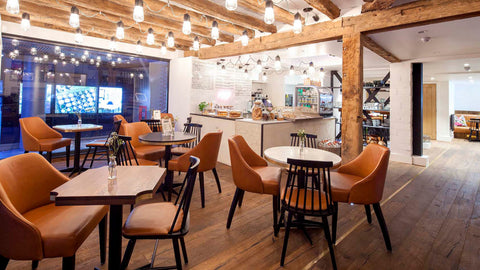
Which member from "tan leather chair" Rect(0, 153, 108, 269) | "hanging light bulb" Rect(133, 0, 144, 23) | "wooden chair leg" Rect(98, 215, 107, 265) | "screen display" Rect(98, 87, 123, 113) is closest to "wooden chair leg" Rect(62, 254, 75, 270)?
"tan leather chair" Rect(0, 153, 108, 269)

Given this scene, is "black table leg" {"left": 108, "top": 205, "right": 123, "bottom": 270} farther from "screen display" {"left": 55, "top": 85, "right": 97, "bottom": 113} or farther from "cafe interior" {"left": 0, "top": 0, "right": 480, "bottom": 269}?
"screen display" {"left": 55, "top": 85, "right": 97, "bottom": 113}

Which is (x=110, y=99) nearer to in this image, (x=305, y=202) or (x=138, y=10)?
(x=138, y=10)

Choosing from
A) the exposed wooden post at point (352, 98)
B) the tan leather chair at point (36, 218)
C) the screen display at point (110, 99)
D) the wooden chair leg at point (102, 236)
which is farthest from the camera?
the screen display at point (110, 99)

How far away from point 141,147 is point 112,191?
2.96 meters

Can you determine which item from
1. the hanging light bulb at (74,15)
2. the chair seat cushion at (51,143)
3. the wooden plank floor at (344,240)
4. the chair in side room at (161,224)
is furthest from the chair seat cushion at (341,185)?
the chair seat cushion at (51,143)

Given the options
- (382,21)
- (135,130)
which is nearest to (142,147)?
(135,130)

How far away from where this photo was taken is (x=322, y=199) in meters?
2.22

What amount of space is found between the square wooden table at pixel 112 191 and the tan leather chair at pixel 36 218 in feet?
0.59

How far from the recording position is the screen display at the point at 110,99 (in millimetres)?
6516

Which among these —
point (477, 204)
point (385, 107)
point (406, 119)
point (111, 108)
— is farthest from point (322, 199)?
point (385, 107)

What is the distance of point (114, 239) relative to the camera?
5.48 feet

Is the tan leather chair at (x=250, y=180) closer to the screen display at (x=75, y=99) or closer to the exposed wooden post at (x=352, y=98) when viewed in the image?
the exposed wooden post at (x=352, y=98)

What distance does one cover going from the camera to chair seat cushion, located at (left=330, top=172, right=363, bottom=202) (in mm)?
2393

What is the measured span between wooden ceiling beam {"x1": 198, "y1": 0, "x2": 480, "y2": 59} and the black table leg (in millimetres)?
4115
